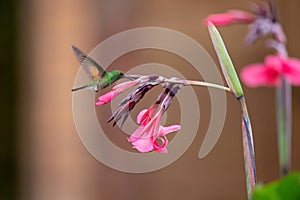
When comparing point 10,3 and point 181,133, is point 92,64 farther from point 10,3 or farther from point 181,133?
point 10,3

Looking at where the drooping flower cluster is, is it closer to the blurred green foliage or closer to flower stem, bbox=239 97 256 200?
flower stem, bbox=239 97 256 200

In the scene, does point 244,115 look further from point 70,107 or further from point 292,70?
point 70,107

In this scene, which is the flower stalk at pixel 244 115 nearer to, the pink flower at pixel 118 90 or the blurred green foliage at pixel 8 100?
the pink flower at pixel 118 90

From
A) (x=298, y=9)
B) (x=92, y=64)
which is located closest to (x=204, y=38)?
(x=298, y=9)

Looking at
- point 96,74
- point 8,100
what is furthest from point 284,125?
point 8,100

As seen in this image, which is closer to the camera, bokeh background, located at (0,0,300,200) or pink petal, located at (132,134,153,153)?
pink petal, located at (132,134,153,153)

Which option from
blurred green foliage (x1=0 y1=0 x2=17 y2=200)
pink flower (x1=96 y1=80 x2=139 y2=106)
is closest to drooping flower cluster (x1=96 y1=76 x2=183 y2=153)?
pink flower (x1=96 y1=80 x2=139 y2=106)
